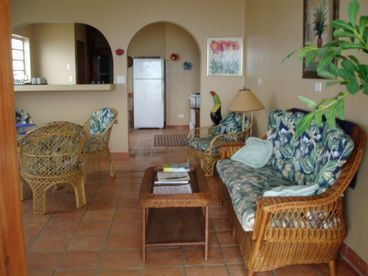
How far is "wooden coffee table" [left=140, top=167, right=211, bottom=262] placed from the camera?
8.29 ft

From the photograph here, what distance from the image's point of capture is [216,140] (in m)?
4.78

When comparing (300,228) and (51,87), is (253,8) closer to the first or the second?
(51,87)

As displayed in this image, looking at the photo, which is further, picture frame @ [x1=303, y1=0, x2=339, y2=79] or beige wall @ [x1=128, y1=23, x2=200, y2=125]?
beige wall @ [x1=128, y1=23, x2=200, y2=125]

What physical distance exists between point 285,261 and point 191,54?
750 centimetres

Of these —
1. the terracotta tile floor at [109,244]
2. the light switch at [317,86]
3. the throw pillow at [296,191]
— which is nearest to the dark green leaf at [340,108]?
the throw pillow at [296,191]

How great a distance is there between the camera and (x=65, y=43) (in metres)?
8.73

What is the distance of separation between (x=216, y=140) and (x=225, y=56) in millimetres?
1637

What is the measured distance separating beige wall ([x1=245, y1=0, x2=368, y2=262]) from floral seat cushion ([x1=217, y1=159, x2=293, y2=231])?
0.57m

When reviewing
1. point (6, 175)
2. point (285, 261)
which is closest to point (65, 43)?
point (285, 261)

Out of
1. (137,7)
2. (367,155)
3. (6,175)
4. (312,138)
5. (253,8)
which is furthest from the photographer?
(137,7)

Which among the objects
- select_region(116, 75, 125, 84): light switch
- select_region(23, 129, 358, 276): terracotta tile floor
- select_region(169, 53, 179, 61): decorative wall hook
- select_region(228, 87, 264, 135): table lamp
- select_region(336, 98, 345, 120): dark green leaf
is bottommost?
select_region(23, 129, 358, 276): terracotta tile floor

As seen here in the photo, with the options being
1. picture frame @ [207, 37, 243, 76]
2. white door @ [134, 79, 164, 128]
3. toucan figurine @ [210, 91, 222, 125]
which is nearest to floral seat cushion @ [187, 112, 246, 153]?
toucan figurine @ [210, 91, 222, 125]

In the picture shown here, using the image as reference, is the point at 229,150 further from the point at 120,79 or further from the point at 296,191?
the point at 120,79

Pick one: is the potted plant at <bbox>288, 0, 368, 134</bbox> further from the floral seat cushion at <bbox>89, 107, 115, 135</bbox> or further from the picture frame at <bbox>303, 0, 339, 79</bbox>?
the floral seat cushion at <bbox>89, 107, 115, 135</bbox>
